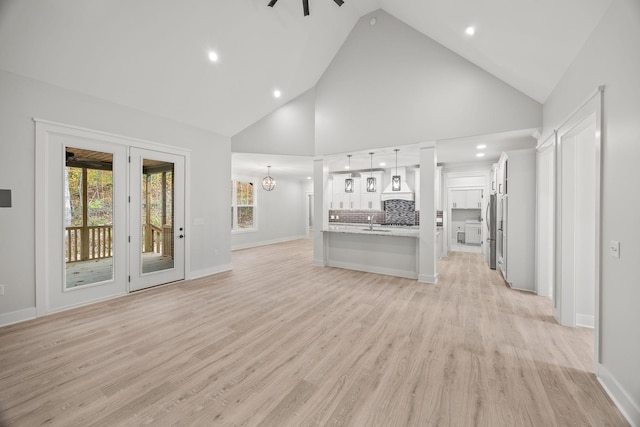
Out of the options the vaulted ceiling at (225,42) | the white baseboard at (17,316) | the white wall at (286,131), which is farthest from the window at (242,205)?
the white baseboard at (17,316)

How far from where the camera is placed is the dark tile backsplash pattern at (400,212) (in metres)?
8.27

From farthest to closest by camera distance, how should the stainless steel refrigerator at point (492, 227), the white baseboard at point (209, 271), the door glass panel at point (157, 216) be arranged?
the stainless steel refrigerator at point (492, 227) < the white baseboard at point (209, 271) < the door glass panel at point (157, 216)

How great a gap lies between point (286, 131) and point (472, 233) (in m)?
7.53

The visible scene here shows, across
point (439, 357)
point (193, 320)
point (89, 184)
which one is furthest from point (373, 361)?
point (89, 184)

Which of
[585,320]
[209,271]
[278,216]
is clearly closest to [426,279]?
[585,320]

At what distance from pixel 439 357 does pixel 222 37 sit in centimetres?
480

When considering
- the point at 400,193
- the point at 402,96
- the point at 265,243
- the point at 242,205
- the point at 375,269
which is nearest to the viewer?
the point at 402,96

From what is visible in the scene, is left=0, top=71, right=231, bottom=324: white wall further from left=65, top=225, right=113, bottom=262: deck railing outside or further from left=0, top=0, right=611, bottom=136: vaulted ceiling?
left=65, top=225, right=113, bottom=262: deck railing outside

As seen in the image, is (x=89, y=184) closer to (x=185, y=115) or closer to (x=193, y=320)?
(x=185, y=115)

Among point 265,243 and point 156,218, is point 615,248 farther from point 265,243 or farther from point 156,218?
point 265,243

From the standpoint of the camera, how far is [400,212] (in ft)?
27.9

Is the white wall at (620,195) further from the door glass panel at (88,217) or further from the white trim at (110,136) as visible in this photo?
the door glass panel at (88,217)

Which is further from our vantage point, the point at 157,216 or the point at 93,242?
the point at 157,216

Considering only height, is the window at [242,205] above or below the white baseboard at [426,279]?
above
